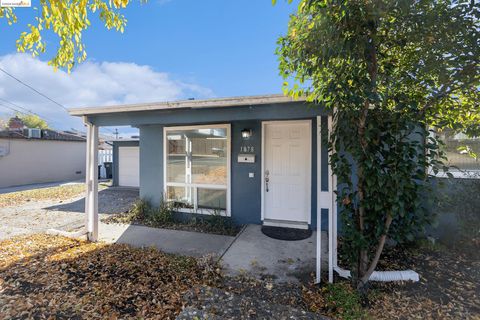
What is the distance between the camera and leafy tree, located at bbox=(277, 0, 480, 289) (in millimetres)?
2299

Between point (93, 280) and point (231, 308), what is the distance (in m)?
2.05

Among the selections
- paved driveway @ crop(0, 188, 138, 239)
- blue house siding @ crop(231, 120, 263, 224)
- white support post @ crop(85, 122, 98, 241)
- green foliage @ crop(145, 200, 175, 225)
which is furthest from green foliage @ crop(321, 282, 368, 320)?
paved driveway @ crop(0, 188, 138, 239)

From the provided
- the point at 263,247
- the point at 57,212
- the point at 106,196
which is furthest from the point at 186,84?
the point at 263,247

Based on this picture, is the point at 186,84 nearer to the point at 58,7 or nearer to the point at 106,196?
the point at 106,196

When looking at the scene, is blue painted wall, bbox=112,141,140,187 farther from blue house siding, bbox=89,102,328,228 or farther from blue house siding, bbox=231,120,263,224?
blue house siding, bbox=231,120,263,224

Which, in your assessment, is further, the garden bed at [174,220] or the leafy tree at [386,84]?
the garden bed at [174,220]

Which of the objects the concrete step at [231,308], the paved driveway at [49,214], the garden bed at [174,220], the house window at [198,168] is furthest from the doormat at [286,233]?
the paved driveway at [49,214]

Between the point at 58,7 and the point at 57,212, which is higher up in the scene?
the point at 58,7

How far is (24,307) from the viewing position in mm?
2623

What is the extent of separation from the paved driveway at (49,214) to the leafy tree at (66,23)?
152 inches

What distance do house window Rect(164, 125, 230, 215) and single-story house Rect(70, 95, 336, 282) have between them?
0.02m

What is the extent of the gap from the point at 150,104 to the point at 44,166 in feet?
44.6

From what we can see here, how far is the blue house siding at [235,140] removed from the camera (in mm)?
3582

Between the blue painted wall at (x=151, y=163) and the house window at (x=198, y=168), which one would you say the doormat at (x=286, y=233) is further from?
the blue painted wall at (x=151, y=163)
